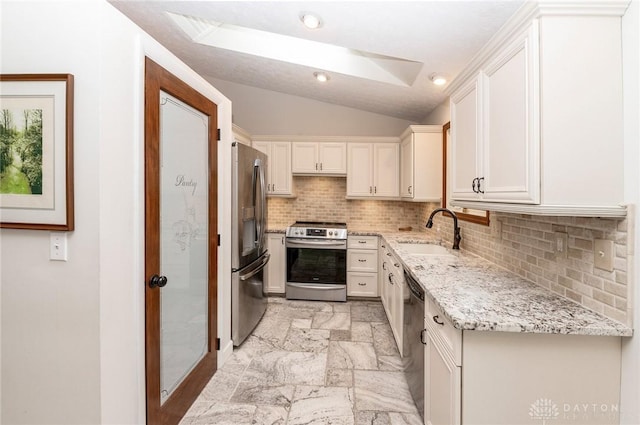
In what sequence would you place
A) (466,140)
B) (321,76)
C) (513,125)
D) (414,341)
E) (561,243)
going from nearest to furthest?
(513,125) < (561,243) < (466,140) < (414,341) < (321,76)

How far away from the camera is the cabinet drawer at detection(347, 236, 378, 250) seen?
151 inches

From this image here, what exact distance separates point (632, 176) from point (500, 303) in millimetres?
721

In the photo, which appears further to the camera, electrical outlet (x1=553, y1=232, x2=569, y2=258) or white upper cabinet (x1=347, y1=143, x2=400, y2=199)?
white upper cabinet (x1=347, y1=143, x2=400, y2=199)

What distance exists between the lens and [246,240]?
2.77 m

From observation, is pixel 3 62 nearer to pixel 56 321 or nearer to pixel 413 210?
pixel 56 321

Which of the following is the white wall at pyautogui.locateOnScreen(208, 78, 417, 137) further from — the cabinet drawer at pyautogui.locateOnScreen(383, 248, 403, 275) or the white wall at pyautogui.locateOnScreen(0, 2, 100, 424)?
the white wall at pyautogui.locateOnScreen(0, 2, 100, 424)

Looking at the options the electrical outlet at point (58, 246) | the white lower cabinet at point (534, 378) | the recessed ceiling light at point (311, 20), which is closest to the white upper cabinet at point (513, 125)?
the white lower cabinet at point (534, 378)

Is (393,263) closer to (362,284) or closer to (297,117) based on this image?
(362,284)

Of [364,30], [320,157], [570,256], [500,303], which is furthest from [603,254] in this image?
[320,157]

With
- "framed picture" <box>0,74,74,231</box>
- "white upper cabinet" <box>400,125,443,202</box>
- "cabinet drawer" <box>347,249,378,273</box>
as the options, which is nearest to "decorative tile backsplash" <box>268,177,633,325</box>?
"white upper cabinet" <box>400,125,443,202</box>

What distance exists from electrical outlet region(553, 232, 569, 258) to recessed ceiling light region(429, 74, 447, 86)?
175 cm

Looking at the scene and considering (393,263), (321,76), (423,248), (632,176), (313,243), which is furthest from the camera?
(313,243)

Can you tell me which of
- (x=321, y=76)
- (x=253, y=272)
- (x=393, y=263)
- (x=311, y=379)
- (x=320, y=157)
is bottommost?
(x=311, y=379)

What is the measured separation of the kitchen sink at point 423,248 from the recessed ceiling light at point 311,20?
2051 millimetres
